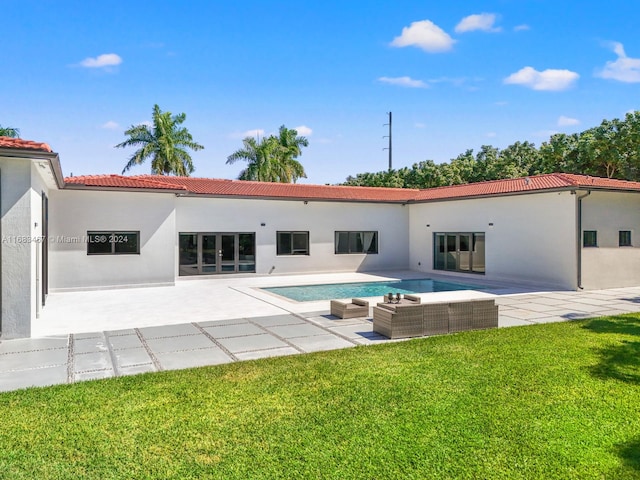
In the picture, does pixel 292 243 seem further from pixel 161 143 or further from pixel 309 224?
pixel 161 143

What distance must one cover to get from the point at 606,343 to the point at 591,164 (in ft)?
105

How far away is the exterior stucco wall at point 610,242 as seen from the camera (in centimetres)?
1662

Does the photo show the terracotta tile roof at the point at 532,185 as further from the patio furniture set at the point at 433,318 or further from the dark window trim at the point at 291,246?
the patio furniture set at the point at 433,318

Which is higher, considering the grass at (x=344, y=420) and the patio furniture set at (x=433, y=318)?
the patio furniture set at (x=433, y=318)

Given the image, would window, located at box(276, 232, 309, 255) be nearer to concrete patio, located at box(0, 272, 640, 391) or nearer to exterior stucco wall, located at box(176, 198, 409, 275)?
exterior stucco wall, located at box(176, 198, 409, 275)

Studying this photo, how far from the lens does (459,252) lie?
851 inches

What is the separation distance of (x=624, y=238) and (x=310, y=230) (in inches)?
541

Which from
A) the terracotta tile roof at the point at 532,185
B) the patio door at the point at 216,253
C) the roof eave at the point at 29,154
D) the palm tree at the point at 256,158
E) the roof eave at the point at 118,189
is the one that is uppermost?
the palm tree at the point at 256,158

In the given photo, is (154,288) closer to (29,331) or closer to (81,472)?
(29,331)

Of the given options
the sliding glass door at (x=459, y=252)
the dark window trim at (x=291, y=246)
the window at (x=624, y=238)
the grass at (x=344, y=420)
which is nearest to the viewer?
the grass at (x=344, y=420)

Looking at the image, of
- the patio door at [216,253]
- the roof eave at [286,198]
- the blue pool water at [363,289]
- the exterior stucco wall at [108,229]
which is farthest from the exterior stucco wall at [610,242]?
the exterior stucco wall at [108,229]

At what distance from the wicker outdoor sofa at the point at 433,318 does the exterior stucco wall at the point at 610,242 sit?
8996 mm

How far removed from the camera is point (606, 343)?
27.8 ft

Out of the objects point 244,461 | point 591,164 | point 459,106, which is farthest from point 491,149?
point 244,461
